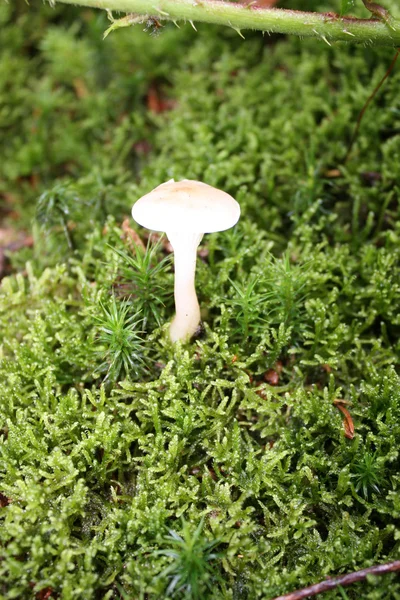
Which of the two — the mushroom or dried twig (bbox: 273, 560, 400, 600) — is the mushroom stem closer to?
the mushroom

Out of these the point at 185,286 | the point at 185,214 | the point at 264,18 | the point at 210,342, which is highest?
the point at 264,18

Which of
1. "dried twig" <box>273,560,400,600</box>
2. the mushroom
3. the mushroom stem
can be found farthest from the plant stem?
"dried twig" <box>273,560,400,600</box>

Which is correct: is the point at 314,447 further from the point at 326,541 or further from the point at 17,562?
the point at 17,562

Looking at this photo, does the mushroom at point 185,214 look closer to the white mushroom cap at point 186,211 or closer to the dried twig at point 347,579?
the white mushroom cap at point 186,211

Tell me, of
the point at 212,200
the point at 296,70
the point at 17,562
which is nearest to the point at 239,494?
the point at 17,562

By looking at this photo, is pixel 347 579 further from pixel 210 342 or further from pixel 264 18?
pixel 264 18

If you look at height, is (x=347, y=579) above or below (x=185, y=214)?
below

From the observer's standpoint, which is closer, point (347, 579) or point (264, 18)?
point (347, 579)

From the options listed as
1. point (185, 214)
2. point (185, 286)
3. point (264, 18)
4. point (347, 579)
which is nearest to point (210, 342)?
point (185, 286)
